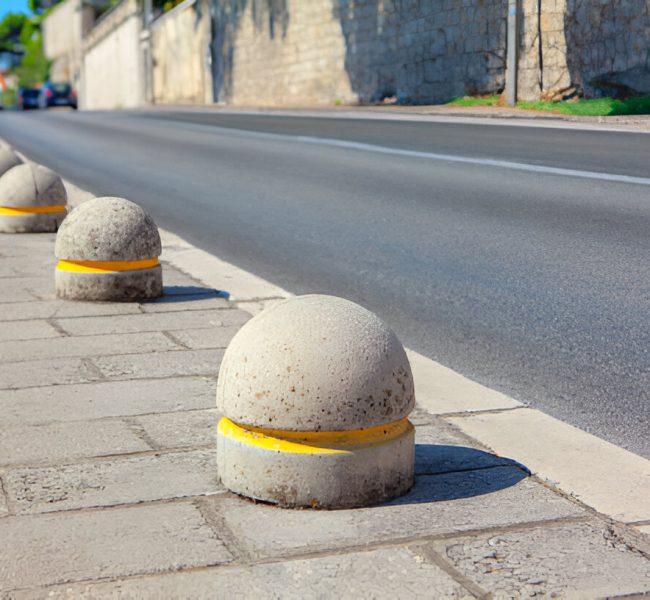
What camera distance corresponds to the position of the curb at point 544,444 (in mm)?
2943

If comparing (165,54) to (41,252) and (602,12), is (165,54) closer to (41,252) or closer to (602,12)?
(602,12)

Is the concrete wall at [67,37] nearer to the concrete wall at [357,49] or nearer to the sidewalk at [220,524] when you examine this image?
the concrete wall at [357,49]

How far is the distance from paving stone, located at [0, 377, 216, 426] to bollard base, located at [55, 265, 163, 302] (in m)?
1.74

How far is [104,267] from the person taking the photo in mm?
5883

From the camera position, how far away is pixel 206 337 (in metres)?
5.03

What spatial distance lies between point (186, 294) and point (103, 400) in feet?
7.26

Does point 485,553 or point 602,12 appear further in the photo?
point 602,12

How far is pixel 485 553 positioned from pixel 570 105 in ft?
64.2

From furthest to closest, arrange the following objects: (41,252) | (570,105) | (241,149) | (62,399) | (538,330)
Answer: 1. (570,105)
2. (241,149)
3. (41,252)
4. (538,330)
5. (62,399)

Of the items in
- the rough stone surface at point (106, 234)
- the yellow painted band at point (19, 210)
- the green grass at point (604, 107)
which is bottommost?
the yellow painted band at point (19, 210)

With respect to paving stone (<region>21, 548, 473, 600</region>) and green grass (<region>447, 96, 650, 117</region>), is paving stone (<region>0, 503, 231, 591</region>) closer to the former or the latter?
paving stone (<region>21, 548, 473, 600</region>)

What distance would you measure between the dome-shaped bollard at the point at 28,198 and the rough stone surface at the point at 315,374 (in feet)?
20.3

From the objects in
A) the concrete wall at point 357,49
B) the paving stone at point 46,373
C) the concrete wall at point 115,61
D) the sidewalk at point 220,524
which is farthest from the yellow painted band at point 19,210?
the concrete wall at point 115,61

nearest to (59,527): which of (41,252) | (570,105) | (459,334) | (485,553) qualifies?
(485,553)
